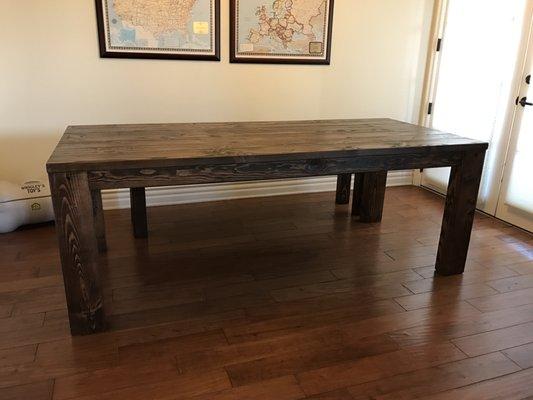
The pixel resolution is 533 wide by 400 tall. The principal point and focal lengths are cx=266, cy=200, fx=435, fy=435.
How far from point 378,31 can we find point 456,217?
1952mm

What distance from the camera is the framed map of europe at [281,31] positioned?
322cm

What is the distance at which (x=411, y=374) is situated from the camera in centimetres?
167

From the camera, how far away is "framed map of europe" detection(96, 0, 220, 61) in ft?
9.64

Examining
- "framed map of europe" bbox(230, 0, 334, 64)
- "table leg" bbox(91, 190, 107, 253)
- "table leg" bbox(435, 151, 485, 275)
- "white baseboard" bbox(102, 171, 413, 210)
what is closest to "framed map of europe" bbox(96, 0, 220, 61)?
"framed map of europe" bbox(230, 0, 334, 64)

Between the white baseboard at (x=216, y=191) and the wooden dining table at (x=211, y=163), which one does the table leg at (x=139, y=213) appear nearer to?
the wooden dining table at (x=211, y=163)

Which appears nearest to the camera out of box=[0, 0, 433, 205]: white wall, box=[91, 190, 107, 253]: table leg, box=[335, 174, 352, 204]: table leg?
box=[91, 190, 107, 253]: table leg

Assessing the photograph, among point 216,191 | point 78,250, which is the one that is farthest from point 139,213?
point 78,250

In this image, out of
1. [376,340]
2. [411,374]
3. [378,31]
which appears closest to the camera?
[411,374]

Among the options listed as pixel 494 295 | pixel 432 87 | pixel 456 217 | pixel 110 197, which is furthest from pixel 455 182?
pixel 110 197

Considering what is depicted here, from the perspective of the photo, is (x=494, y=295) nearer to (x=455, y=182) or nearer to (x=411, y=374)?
(x=455, y=182)

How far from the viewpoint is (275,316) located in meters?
2.02

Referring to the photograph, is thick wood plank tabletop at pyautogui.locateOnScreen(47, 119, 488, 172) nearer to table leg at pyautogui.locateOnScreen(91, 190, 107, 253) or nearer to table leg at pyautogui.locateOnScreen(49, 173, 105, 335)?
table leg at pyautogui.locateOnScreen(49, 173, 105, 335)

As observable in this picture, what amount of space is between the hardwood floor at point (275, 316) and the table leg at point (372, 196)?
0.28 feet

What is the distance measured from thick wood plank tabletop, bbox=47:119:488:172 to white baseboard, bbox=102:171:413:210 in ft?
3.25
